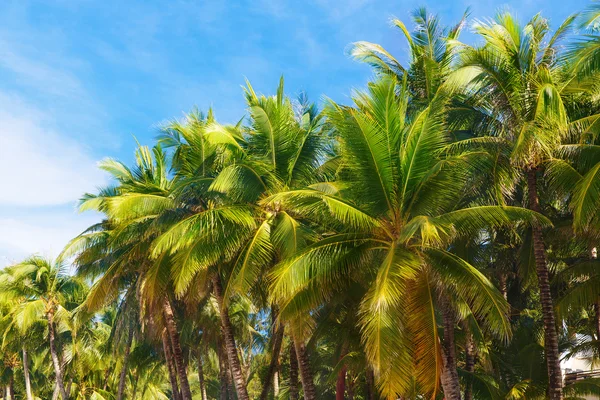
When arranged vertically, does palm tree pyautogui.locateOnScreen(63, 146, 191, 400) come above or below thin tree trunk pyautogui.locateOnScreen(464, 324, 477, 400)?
above

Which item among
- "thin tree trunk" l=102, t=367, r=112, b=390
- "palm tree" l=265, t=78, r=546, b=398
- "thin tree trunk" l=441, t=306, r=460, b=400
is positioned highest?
"thin tree trunk" l=102, t=367, r=112, b=390

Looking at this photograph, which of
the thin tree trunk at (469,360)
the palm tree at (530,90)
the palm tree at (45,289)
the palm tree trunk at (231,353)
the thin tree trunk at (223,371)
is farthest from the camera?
the palm tree at (45,289)

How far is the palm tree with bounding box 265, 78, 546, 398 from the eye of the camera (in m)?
12.2

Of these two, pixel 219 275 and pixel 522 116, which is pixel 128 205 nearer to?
pixel 219 275

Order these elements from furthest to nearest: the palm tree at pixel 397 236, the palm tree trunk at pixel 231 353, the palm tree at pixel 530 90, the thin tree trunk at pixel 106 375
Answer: the thin tree trunk at pixel 106 375
the palm tree trunk at pixel 231 353
the palm tree at pixel 530 90
the palm tree at pixel 397 236

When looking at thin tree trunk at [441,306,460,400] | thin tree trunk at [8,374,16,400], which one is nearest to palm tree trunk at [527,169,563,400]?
thin tree trunk at [441,306,460,400]

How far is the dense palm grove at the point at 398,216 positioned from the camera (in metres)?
12.8

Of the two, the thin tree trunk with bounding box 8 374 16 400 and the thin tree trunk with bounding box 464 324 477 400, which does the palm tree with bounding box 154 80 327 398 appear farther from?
the thin tree trunk with bounding box 8 374 16 400

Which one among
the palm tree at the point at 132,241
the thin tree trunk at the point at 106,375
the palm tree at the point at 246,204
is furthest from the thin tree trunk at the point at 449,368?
the thin tree trunk at the point at 106,375

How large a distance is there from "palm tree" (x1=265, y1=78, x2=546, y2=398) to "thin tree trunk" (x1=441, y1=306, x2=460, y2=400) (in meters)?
1.40

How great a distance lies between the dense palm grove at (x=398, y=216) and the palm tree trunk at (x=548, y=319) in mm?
44

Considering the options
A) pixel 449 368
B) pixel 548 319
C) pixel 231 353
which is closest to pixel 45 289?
pixel 231 353

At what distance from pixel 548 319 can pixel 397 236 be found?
13.6 feet

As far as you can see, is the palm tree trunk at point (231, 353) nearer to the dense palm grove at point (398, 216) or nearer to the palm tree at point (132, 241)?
the dense palm grove at point (398, 216)
